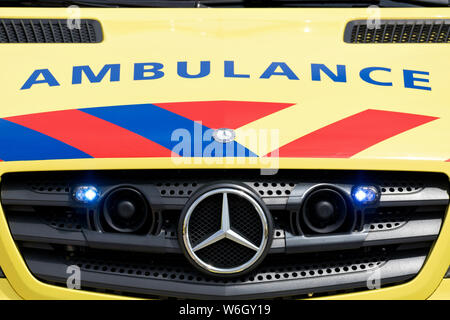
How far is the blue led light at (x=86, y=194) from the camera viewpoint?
233 centimetres

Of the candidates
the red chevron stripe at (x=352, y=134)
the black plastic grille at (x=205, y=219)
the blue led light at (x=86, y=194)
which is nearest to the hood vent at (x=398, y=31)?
the red chevron stripe at (x=352, y=134)

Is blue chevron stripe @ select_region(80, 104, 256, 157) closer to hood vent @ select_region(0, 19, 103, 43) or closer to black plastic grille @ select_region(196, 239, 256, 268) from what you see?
black plastic grille @ select_region(196, 239, 256, 268)

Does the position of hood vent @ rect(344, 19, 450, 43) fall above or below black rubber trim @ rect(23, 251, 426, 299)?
above

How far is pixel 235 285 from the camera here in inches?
91.0

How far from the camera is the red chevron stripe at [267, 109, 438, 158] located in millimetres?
2273

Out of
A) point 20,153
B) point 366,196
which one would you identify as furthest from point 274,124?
point 20,153

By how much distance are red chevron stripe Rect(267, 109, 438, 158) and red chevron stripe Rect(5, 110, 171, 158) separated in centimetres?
50

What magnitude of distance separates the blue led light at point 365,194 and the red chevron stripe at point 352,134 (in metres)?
0.15

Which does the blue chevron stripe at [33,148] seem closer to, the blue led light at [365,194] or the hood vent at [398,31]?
the blue led light at [365,194]

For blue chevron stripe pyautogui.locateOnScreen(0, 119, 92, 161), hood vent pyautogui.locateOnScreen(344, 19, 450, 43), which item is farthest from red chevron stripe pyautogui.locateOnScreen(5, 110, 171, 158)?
hood vent pyautogui.locateOnScreen(344, 19, 450, 43)

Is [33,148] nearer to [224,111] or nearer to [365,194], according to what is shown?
[224,111]

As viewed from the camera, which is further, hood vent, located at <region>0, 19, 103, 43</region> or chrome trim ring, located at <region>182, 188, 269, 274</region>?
hood vent, located at <region>0, 19, 103, 43</region>

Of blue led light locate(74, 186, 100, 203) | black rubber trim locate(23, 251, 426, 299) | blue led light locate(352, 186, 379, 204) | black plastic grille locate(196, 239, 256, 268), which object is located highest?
blue led light locate(74, 186, 100, 203)

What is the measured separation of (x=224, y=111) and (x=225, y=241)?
0.51 m
